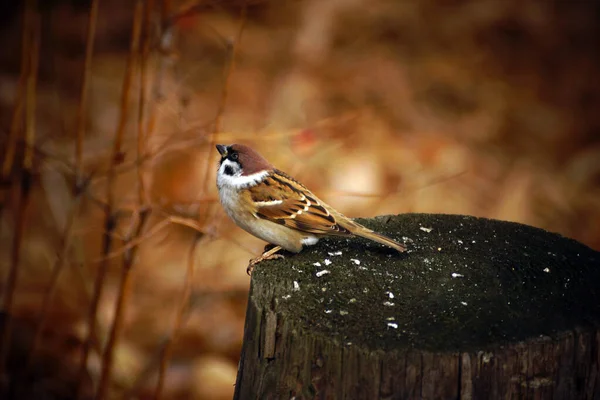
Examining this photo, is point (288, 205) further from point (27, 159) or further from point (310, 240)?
point (27, 159)

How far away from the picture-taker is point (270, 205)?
2965mm

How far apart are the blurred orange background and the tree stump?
124 cm

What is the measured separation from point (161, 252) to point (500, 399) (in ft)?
12.3

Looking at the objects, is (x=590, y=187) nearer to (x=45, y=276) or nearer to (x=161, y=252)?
(x=161, y=252)

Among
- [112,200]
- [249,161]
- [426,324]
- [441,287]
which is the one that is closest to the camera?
[426,324]

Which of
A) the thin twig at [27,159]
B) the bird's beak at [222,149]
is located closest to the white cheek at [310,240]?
the bird's beak at [222,149]

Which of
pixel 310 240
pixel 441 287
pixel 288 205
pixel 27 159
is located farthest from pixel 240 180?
pixel 27 159

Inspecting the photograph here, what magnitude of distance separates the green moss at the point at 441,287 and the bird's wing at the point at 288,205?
4.7 inches

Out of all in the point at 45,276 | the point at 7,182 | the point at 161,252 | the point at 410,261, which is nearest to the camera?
the point at 410,261

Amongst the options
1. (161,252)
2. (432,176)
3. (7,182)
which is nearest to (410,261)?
(7,182)

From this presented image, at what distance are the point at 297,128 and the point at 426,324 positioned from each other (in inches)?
115

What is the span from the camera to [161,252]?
548 centimetres

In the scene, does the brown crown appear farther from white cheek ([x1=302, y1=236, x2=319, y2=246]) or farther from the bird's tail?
the bird's tail

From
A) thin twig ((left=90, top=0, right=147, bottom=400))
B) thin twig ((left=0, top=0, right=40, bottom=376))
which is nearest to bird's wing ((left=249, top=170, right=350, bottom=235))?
thin twig ((left=90, top=0, right=147, bottom=400))
